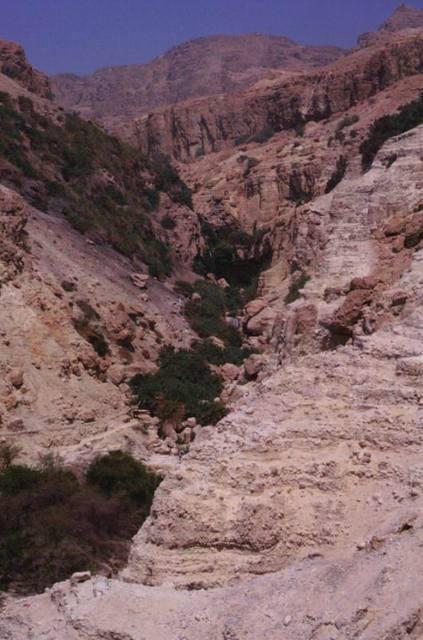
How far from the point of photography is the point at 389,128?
3266cm

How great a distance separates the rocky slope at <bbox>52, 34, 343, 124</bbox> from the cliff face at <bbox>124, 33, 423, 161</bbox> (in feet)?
161

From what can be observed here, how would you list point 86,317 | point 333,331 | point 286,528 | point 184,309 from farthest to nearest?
point 184,309 → point 86,317 → point 333,331 → point 286,528

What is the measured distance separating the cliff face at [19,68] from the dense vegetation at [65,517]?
36244mm

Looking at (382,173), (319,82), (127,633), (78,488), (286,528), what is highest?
(319,82)

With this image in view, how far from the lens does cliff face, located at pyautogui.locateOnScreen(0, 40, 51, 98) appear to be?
50.0m

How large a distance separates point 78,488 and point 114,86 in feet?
428

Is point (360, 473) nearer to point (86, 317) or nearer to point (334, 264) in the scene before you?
point (334, 264)

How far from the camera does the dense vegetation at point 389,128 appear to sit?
29.4 m

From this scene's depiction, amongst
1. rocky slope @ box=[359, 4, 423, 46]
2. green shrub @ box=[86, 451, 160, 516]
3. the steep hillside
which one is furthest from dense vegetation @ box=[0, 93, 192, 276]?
rocky slope @ box=[359, 4, 423, 46]

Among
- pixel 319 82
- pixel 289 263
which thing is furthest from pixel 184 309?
pixel 319 82

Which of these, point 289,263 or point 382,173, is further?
point 289,263

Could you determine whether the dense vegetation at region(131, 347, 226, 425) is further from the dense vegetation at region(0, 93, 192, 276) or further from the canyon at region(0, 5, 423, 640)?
the dense vegetation at region(0, 93, 192, 276)

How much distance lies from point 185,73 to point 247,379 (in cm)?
11978

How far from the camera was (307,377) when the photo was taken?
10.5 metres
